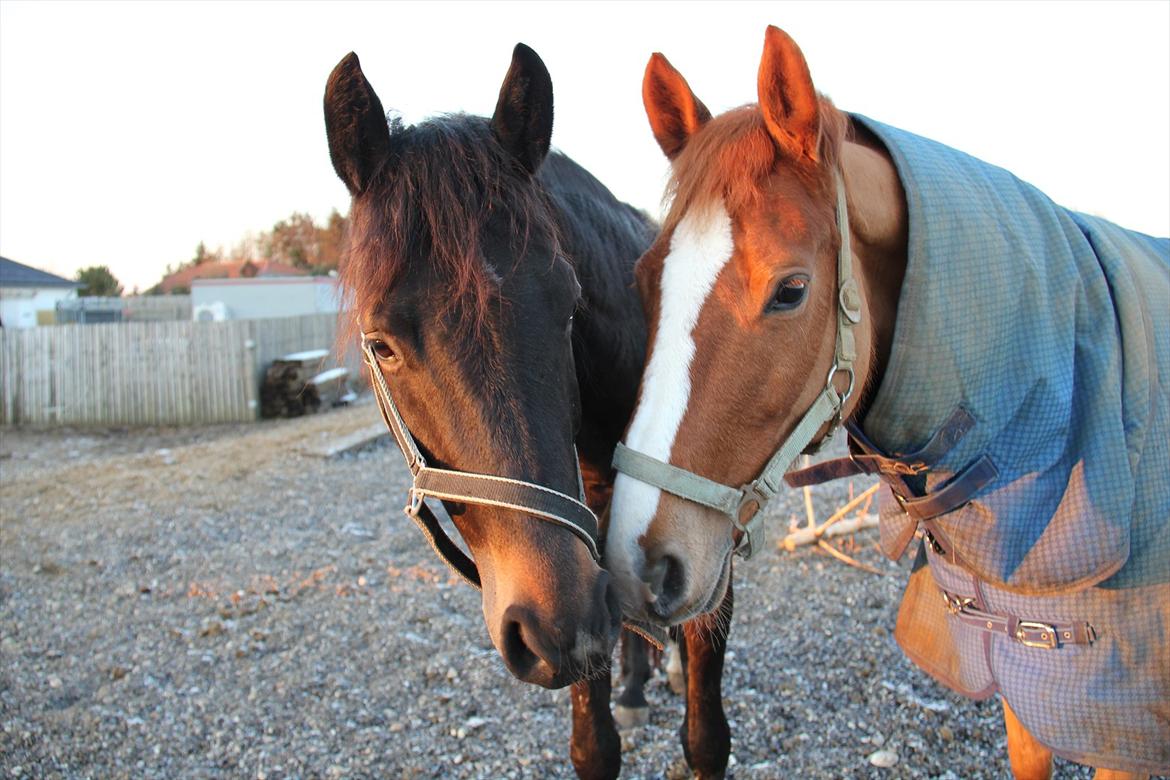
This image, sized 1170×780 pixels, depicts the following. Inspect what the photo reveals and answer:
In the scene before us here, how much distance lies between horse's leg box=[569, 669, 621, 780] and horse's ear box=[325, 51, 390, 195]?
1865mm

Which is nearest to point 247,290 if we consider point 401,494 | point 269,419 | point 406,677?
point 269,419

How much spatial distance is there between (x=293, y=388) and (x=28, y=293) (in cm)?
2266

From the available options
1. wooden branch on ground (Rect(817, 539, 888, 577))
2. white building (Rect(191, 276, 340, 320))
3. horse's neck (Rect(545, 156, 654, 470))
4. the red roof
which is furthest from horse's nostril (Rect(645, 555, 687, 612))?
the red roof

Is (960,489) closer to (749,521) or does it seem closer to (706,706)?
(749,521)

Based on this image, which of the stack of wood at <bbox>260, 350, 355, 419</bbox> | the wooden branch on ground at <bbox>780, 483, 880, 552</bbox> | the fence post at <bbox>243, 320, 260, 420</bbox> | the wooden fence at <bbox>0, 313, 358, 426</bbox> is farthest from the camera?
the stack of wood at <bbox>260, 350, 355, 419</bbox>

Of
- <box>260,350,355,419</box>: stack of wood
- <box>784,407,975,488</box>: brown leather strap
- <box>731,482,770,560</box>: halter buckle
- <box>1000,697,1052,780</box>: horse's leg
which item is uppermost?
<box>784,407,975,488</box>: brown leather strap

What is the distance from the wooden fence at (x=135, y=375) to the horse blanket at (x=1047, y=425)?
13262 mm

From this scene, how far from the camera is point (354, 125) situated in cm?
176

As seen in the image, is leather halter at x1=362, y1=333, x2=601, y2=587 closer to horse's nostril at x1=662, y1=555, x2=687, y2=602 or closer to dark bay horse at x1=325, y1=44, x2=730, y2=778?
dark bay horse at x1=325, y1=44, x2=730, y2=778

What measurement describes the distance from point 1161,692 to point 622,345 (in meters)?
1.71

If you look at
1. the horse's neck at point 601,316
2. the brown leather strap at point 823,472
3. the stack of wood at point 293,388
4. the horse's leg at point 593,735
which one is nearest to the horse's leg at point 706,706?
the horse's leg at point 593,735

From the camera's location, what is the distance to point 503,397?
161 centimetres

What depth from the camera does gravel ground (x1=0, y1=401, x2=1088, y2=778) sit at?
3.30m

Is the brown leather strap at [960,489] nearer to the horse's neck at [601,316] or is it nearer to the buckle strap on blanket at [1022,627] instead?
the buckle strap on blanket at [1022,627]
